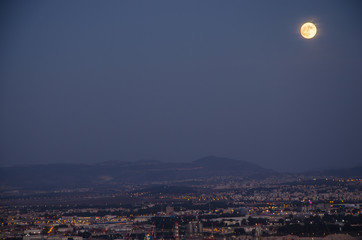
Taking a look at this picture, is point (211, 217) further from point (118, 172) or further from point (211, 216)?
point (118, 172)

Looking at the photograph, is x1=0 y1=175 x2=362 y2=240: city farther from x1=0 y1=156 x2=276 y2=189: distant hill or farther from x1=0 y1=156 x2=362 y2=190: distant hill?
x1=0 y1=156 x2=276 y2=189: distant hill

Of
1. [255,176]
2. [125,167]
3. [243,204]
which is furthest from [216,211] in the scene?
[125,167]

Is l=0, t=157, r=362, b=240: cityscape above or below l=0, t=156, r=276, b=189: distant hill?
below

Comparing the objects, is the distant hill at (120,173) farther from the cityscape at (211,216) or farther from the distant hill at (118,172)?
the cityscape at (211,216)

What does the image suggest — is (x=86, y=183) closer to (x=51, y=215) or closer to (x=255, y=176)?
(x=255, y=176)

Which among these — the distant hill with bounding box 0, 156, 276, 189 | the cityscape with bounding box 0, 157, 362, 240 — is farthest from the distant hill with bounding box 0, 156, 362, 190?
the cityscape with bounding box 0, 157, 362, 240

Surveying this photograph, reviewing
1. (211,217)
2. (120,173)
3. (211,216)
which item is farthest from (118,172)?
(211,217)

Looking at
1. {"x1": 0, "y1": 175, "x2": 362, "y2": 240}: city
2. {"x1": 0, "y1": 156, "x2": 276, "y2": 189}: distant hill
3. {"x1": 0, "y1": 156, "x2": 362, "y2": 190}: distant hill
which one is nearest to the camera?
{"x1": 0, "y1": 175, "x2": 362, "y2": 240}: city

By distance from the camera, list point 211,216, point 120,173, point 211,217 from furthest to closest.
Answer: point 120,173 < point 211,216 < point 211,217
